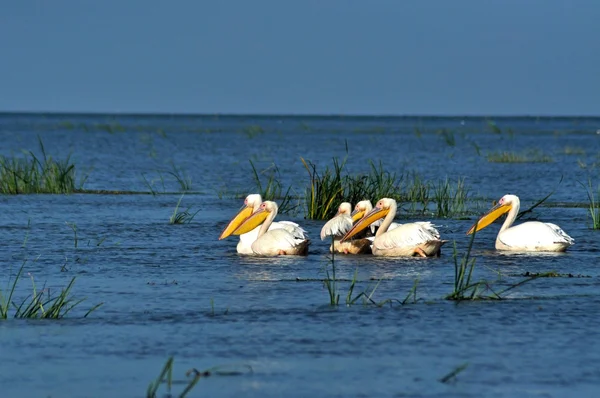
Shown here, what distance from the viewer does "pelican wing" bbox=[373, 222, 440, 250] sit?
11688 mm

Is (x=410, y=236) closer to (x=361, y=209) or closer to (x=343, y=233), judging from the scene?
(x=343, y=233)

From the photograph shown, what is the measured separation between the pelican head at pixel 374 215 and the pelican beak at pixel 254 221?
0.86 metres

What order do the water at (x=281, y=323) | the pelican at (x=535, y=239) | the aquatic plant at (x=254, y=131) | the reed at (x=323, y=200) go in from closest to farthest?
the water at (x=281, y=323)
the pelican at (x=535, y=239)
the reed at (x=323, y=200)
the aquatic plant at (x=254, y=131)

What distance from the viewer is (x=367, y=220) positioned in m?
12.7

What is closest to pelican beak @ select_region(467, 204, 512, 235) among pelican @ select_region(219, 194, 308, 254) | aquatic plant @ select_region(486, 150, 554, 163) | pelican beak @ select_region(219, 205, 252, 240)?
pelican @ select_region(219, 194, 308, 254)

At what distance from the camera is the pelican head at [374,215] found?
41.3 ft

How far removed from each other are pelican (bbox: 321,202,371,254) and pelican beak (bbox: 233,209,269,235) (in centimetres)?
62

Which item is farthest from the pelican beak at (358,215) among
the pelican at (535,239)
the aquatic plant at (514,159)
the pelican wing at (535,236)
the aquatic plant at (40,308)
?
the aquatic plant at (514,159)

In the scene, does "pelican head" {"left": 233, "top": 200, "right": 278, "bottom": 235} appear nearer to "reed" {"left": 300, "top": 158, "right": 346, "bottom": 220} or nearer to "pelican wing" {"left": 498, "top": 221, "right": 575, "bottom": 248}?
"pelican wing" {"left": 498, "top": 221, "right": 575, "bottom": 248}

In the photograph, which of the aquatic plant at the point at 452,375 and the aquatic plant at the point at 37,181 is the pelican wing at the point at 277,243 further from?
the aquatic plant at the point at 37,181

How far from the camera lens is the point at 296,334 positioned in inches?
314

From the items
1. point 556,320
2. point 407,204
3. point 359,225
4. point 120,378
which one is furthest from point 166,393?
point 407,204

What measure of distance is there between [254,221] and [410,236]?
5.98 ft

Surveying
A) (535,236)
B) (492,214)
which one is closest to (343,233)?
(492,214)
